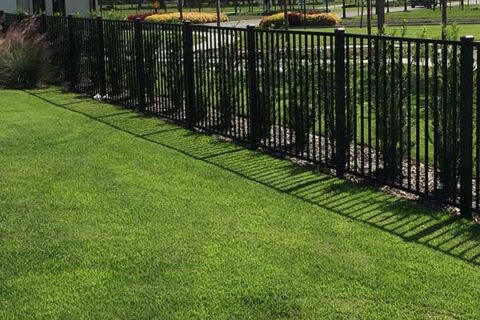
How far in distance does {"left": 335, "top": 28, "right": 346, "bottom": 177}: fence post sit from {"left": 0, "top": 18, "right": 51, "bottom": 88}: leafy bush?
8.93 m

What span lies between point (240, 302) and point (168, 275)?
24.9 inches

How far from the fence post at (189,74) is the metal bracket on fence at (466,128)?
4.80 meters

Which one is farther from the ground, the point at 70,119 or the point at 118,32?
the point at 118,32

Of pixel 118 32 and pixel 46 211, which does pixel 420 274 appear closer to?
pixel 46 211

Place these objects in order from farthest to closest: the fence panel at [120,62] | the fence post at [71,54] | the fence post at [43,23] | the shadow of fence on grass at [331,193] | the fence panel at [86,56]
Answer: the fence post at [43,23], the fence post at [71,54], the fence panel at [86,56], the fence panel at [120,62], the shadow of fence on grass at [331,193]

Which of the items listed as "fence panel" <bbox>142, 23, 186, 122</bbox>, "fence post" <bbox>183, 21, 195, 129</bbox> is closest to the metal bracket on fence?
"fence post" <bbox>183, 21, 195, 129</bbox>

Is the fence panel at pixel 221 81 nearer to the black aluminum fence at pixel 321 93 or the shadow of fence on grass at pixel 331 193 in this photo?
the black aluminum fence at pixel 321 93

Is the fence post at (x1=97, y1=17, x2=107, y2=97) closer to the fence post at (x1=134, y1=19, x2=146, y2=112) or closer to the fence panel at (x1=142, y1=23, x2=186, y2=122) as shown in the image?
the fence post at (x1=134, y1=19, x2=146, y2=112)

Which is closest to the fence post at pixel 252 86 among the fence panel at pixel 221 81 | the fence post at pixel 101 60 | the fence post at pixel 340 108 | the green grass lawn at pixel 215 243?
the fence panel at pixel 221 81

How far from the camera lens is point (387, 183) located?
6.68 metres

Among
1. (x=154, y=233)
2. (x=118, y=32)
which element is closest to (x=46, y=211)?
(x=154, y=233)

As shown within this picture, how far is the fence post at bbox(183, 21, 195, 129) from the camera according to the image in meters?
9.92

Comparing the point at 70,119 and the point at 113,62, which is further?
the point at 113,62

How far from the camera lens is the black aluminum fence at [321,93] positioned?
6.17m
